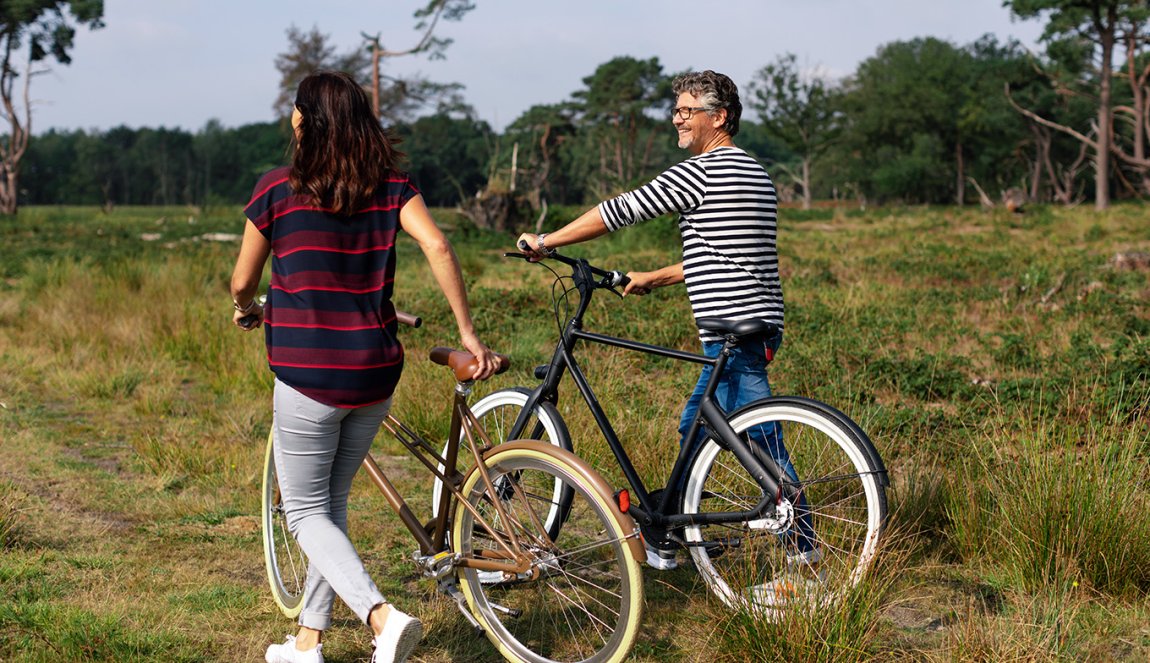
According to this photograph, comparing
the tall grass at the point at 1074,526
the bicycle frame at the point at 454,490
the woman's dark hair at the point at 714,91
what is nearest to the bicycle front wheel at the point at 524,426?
the bicycle frame at the point at 454,490

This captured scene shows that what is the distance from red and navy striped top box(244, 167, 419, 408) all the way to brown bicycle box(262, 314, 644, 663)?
0.39m

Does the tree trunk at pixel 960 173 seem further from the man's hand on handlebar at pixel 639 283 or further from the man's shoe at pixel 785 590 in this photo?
the man's shoe at pixel 785 590

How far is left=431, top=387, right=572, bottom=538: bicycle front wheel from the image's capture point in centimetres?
393

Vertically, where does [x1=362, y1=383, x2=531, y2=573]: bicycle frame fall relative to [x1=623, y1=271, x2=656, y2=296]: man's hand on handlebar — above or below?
below

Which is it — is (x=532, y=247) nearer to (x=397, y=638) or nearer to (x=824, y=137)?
(x=397, y=638)

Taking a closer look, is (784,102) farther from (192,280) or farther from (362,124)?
(362,124)

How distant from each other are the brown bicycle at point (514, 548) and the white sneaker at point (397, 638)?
0.47 metres

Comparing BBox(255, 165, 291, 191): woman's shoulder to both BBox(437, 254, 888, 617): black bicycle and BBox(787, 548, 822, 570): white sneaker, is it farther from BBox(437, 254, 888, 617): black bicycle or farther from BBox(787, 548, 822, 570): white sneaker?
BBox(787, 548, 822, 570): white sneaker

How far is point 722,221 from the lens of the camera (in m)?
3.89

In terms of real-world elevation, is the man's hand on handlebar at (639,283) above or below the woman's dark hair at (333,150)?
below

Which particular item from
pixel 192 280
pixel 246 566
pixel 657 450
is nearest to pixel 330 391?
pixel 246 566

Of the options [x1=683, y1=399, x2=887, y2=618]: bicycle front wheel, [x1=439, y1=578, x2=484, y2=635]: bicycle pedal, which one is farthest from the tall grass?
[x1=439, y1=578, x2=484, y2=635]: bicycle pedal

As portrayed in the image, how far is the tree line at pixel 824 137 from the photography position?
1371 inches

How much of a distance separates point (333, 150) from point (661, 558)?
1.93 meters
